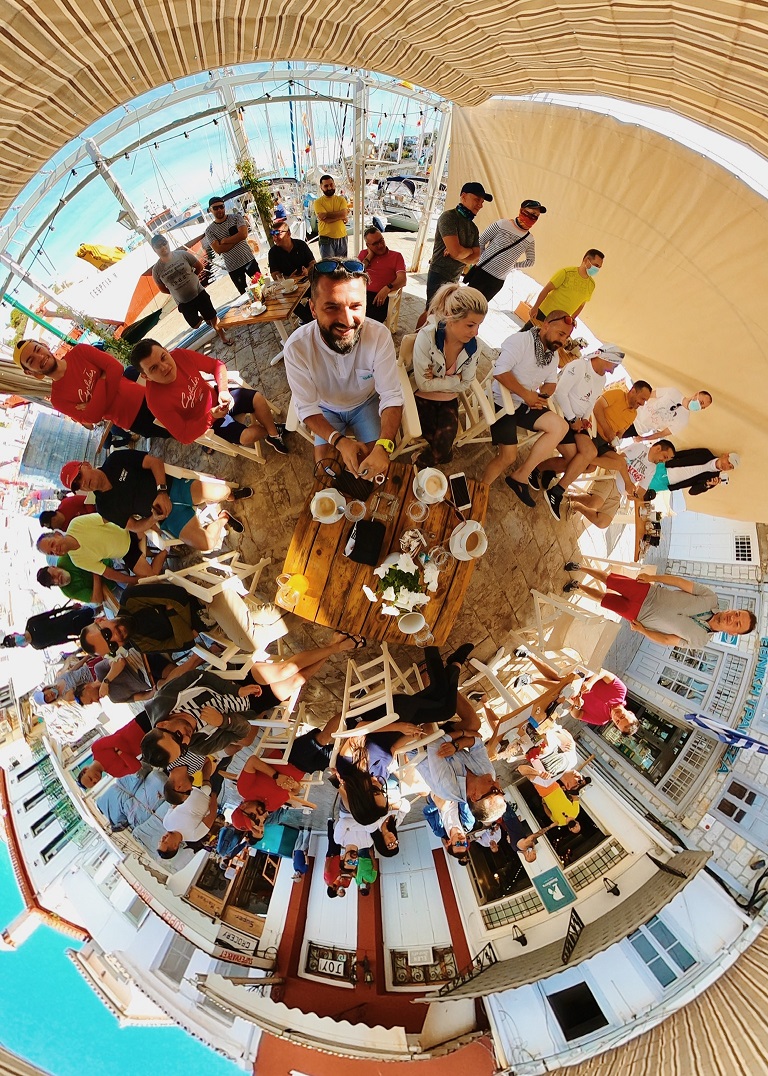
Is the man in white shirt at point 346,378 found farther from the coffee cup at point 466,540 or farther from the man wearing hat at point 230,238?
the man wearing hat at point 230,238

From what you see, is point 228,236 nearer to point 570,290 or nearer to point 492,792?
point 570,290

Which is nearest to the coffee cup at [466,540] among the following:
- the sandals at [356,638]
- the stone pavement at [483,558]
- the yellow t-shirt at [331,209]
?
the stone pavement at [483,558]

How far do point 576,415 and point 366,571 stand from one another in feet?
7.21

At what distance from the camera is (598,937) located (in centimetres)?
393

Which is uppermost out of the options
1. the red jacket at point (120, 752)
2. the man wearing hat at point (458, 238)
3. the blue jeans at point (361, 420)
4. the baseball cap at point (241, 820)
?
the man wearing hat at point (458, 238)

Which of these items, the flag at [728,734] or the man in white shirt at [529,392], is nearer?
the man in white shirt at [529,392]

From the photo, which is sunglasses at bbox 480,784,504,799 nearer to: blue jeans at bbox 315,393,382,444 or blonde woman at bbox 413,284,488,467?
blonde woman at bbox 413,284,488,467

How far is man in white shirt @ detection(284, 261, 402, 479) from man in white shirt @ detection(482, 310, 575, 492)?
98 cm

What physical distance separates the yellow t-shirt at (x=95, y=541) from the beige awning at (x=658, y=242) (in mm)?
4687

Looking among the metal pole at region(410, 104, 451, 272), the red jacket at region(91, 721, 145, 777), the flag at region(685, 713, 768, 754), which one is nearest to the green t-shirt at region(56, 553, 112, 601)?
the red jacket at region(91, 721, 145, 777)

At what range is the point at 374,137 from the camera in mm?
5008

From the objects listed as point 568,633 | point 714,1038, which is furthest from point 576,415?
point 714,1038

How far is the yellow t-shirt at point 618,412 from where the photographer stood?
430 cm

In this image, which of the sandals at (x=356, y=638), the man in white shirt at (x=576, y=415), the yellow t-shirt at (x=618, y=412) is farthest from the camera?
the yellow t-shirt at (x=618, y=412)
